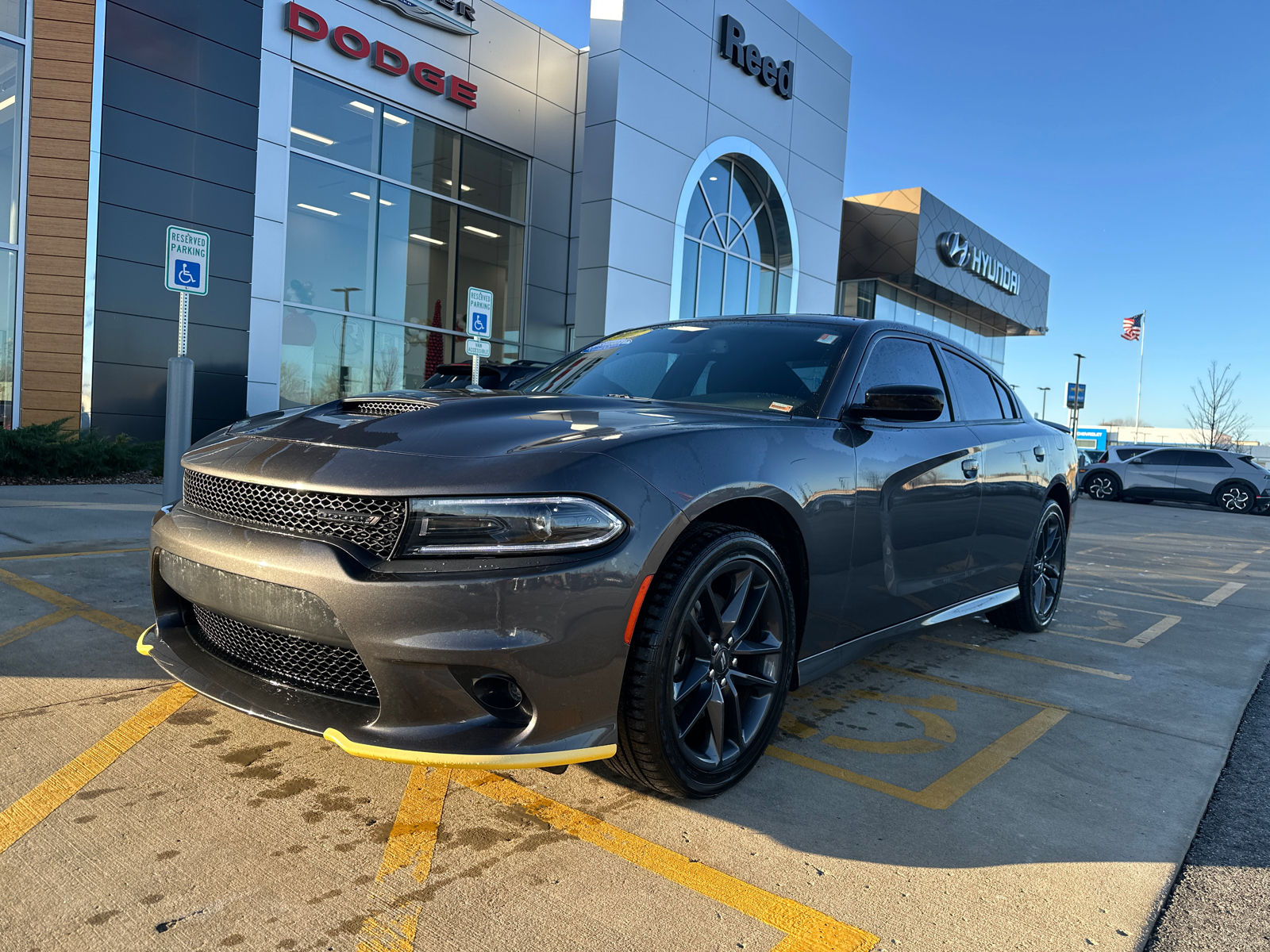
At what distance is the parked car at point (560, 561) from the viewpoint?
6.71 ft

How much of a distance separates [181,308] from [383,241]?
24.7 ft

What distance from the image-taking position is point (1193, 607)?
6227mm

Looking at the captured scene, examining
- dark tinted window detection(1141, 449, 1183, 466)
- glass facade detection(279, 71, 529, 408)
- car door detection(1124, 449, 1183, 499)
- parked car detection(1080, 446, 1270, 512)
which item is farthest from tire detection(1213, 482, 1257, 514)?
glass facade detection(279, 71, 529, 408)

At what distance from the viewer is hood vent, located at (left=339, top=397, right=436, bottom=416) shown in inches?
106

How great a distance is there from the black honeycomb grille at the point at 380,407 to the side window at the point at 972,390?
2646 mm

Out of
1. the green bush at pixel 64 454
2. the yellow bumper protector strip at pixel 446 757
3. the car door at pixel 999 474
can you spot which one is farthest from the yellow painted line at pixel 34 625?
the green bush at pixel 64 454

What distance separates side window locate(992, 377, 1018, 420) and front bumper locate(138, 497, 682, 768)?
10.3 feet

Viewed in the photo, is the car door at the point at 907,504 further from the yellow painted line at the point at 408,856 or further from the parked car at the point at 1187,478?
the parked car at the point at 1187,478

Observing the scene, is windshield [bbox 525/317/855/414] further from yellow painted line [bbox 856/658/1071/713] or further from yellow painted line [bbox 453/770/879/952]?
yellow painted line [bbox 856/658/1071/713]

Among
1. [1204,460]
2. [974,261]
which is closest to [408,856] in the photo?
[1204,460]

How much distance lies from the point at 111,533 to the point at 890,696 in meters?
5.77

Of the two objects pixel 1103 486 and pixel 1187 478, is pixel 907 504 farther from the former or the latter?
pixel 1187 478

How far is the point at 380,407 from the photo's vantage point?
9.18ft

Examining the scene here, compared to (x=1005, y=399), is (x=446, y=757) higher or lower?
lower
